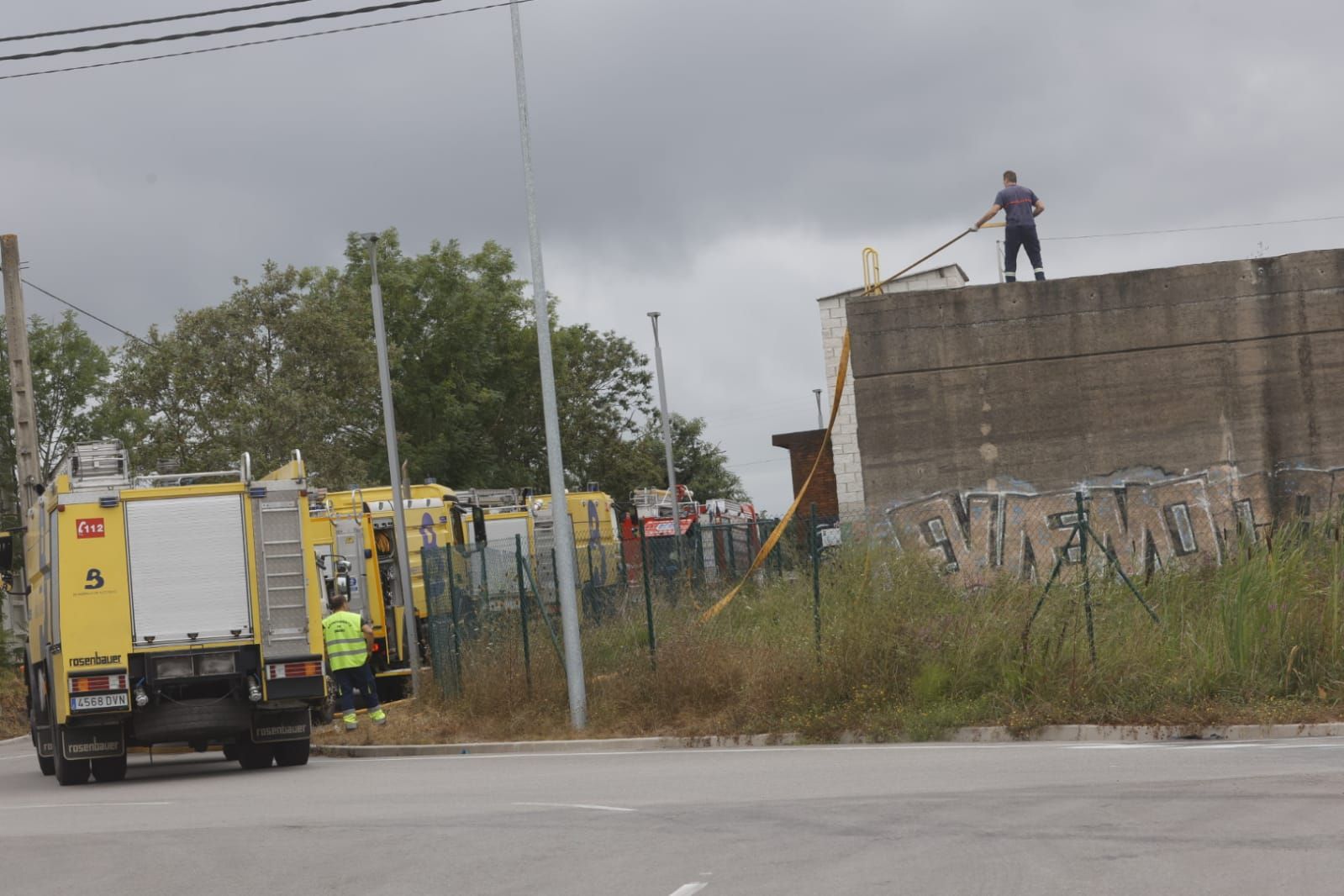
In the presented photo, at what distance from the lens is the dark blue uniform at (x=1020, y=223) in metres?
23.0

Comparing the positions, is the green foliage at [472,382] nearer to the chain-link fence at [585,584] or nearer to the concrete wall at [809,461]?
the concrete wall at [809,461]

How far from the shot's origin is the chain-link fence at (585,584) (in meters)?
19.8

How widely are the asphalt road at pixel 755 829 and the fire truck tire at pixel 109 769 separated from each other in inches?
83.6

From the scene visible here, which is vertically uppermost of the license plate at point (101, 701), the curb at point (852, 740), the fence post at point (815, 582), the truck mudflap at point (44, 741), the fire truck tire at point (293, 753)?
the fence post at point (815, 582)

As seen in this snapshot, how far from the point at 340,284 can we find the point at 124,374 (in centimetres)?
1946

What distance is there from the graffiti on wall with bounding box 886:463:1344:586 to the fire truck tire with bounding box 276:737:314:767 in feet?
28.0

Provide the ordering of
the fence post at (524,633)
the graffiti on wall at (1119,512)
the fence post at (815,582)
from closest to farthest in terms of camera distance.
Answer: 1. the fence post at (815,582)
2. the fence post at (524,633)
3. the graffiti on wall at (1119,512)

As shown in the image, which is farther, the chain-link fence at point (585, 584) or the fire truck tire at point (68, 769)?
the chain-link fence at point (585, 584)

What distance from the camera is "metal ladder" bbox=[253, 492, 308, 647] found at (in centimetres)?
1689

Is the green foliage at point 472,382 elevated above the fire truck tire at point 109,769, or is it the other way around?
the green foliage at point 472,382

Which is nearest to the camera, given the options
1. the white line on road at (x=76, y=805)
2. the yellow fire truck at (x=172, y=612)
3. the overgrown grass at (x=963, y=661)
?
the white line on road at (x=76, y=805)

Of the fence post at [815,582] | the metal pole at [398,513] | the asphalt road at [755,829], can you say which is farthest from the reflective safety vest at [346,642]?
the fence post at [815,582]

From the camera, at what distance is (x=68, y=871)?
33.3ft

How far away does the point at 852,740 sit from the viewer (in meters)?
16.0
